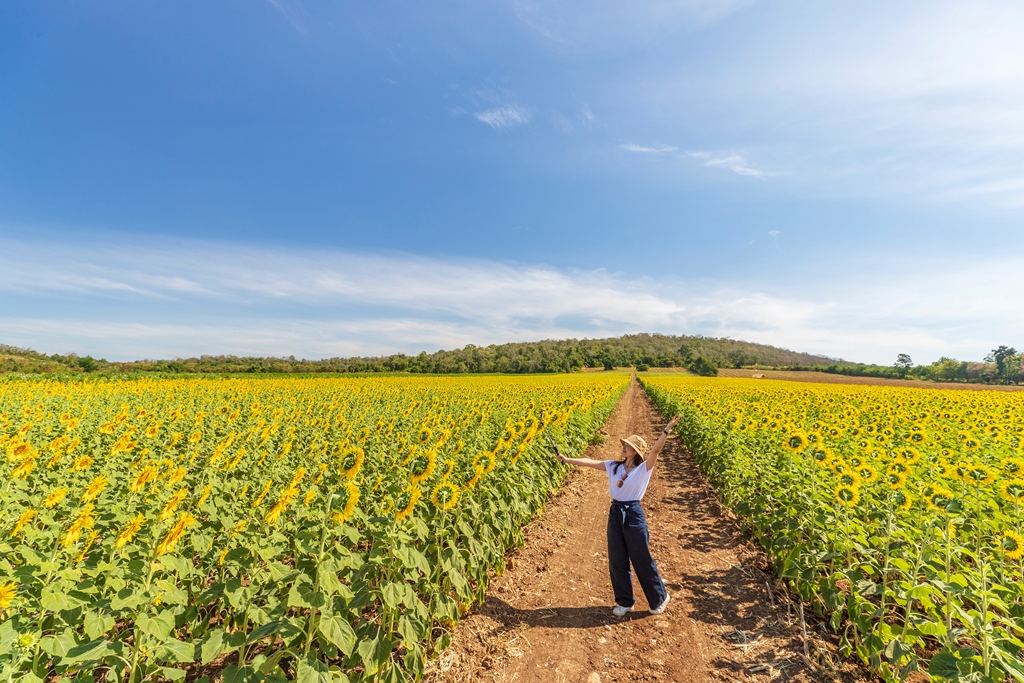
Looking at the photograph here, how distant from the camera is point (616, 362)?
113312 millimetres

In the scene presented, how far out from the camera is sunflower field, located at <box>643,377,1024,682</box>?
3.10 m

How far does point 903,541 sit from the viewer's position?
14.3 ft

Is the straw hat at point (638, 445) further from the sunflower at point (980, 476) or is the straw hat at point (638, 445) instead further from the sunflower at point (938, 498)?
the sunflower at point (980, 476)

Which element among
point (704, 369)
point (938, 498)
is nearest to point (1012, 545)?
point (938, 498)

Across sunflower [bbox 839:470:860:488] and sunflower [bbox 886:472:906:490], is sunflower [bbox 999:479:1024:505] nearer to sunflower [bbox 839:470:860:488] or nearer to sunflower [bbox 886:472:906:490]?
sunflower [bbox 886:472:906:490]

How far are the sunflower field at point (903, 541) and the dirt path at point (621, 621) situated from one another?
64 cm

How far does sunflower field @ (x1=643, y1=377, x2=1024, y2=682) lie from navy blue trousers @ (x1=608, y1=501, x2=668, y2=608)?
1.63 m

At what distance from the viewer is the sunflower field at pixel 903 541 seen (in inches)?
122

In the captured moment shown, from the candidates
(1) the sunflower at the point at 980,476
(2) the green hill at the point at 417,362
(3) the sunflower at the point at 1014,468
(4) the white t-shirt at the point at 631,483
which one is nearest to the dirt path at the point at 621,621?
(4) the white t-shirt at the point at 631,483

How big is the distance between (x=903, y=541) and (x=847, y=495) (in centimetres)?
67

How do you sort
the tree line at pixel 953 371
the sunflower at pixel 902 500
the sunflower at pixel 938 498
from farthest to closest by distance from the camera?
the tree line at pixel 953 371 < the sunflower at pixel 902 500 < the sunflower at pixel 938 498

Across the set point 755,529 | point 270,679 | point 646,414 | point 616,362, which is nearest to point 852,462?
point 755,529

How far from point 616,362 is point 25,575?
115076 mm

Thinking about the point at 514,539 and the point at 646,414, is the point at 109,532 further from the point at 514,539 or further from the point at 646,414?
the point at 646,414
